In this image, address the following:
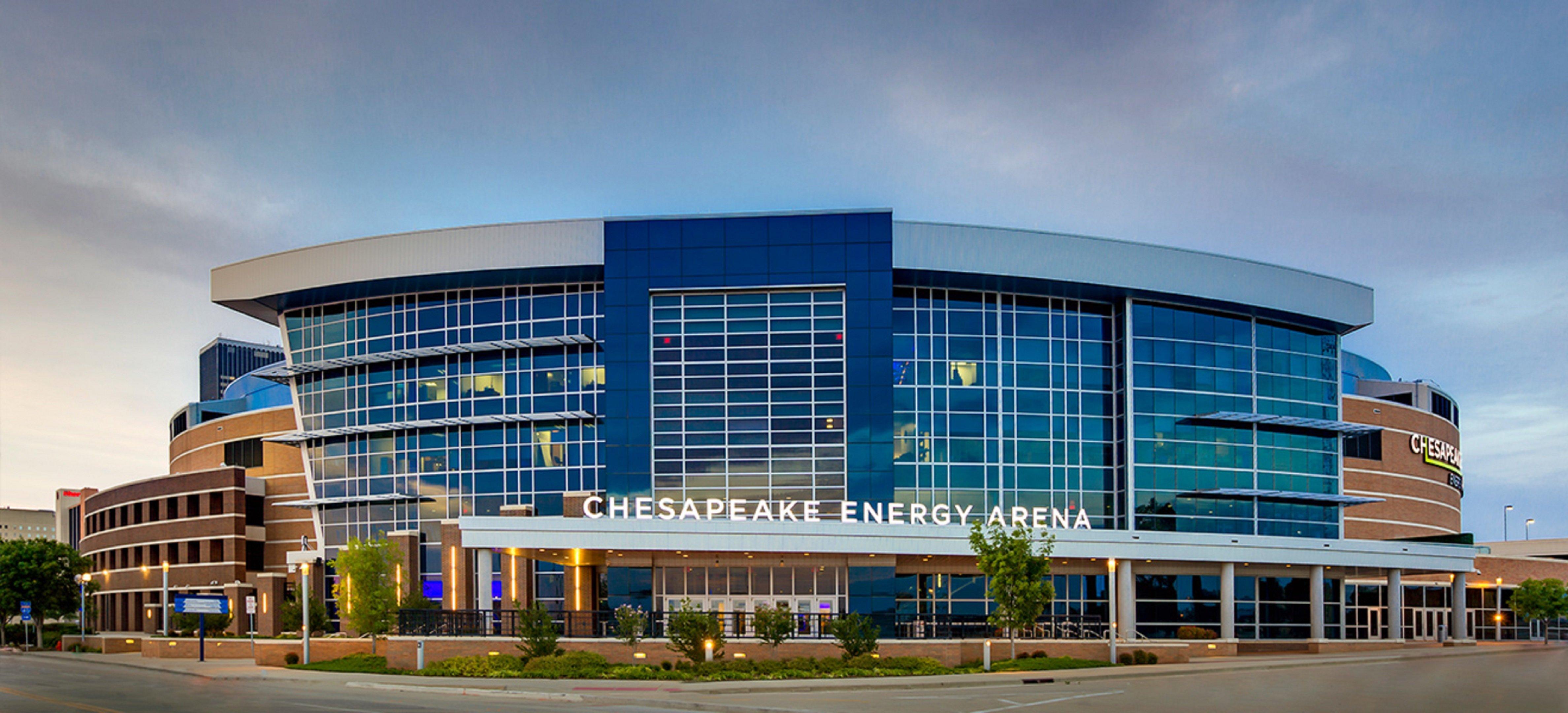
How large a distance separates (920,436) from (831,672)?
72.4ft

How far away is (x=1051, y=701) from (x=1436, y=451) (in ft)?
212

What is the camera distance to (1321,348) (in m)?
65.9

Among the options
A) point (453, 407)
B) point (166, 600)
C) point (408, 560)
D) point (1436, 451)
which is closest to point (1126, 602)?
point (408, 560)

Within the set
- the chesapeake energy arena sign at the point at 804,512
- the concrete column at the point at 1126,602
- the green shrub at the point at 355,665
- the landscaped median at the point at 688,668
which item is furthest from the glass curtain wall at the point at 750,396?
the green shrub at the point at 355,665

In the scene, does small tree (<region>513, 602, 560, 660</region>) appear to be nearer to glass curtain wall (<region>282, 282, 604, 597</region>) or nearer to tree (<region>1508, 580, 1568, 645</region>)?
glass curtain wall (<region>282, 282, 604, 597</region>)

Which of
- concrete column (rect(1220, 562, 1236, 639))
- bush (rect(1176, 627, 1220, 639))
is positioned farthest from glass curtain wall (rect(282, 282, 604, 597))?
concrete column (rect(1220, 562, 1236, 639))

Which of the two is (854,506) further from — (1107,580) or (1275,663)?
(1275,663)

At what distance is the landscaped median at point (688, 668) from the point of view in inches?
1487

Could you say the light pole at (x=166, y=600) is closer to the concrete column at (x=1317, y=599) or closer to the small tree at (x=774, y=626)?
the small tree at (x=774, y=626)

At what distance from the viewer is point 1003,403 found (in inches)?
2347

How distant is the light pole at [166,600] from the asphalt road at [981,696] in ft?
82.2

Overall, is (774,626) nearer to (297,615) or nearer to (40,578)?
(297,615)

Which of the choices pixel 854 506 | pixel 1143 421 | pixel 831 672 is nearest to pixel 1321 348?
pixel 1143 421

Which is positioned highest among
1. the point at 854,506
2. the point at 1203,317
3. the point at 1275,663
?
the point at 1203,317
